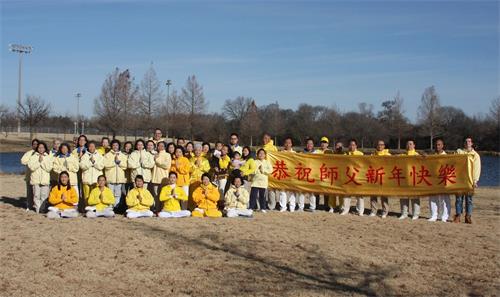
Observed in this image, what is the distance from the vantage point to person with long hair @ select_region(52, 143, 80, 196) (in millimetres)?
11031

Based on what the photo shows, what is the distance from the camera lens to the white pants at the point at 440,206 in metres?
11.2

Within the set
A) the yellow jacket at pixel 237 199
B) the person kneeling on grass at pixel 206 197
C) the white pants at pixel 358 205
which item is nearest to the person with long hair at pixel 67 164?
the person kneeling on grass at pixel 206 197

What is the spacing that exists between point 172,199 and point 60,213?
94.8 inches

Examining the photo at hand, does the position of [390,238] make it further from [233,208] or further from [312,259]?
[233,208]

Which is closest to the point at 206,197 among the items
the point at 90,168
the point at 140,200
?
the point at 140,200

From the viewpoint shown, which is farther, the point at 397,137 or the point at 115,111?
the point at 397,137

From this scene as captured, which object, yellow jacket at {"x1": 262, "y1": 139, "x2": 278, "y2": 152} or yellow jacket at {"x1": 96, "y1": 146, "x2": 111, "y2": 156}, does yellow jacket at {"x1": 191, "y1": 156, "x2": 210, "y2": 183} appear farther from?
yellow jacket at {"x1": 96, "y1": 146, "x2": 111, "y2": 156}

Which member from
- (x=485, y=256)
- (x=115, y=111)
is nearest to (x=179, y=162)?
(x=485, y=256)

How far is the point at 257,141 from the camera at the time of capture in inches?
2400

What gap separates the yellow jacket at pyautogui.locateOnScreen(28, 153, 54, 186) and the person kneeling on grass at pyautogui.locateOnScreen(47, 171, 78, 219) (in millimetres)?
467

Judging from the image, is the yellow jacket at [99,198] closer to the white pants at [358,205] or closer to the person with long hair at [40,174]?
the person with long hair at [40,174]

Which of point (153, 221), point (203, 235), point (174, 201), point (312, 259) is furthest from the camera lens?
point (174, 201)

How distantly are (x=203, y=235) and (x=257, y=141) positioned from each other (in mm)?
52127

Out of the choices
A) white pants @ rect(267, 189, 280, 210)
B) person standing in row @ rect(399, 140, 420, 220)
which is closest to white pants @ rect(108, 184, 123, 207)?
white pants @ rect(267, 189, 280, 210)
